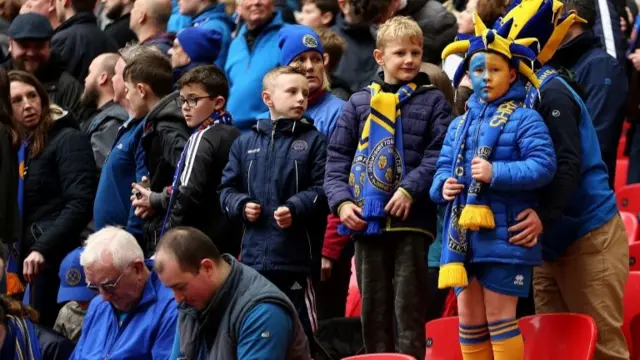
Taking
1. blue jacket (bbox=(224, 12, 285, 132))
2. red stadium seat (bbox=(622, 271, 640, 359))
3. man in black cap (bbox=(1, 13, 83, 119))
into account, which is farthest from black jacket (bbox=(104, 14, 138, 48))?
red stadium seat (bbox=(622, 271, 640, 359))

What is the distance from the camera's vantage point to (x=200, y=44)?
28.6 ft

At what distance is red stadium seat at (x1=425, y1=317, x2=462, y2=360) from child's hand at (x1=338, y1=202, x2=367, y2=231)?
548 mm

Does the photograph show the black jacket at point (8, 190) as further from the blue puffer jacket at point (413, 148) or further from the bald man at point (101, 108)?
the blue puffer jacket at point (413, 148)

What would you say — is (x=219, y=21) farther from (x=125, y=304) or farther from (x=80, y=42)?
(x=125, y=304)

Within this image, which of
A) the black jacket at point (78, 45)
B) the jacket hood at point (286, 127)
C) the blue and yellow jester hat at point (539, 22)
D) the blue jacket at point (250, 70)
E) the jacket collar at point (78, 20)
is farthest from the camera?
the jacket collar at point (78, 20)

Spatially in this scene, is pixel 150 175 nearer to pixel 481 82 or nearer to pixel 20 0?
pixel 481 82

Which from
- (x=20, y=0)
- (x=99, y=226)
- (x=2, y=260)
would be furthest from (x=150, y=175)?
(x=20, y=0)

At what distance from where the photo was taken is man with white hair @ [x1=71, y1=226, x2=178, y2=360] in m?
6.52

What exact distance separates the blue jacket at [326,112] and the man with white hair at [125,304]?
1.30m

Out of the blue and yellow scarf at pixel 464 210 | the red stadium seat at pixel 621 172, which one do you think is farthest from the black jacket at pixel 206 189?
the red stadium seat at pixel 621 172

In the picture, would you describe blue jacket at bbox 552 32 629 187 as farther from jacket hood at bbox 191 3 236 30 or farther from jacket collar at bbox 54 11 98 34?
jacket collar at bbox 54 11 98 34

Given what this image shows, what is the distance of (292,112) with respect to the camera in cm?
697

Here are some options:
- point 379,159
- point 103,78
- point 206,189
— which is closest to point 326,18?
point 103,78

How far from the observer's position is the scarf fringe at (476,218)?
575 cm
